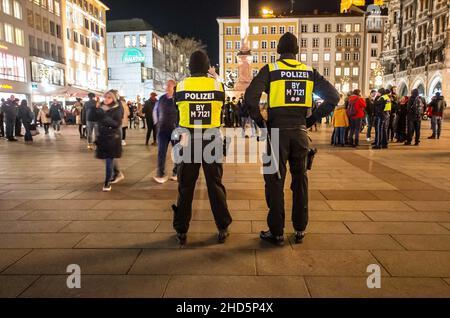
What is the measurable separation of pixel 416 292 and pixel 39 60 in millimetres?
51293

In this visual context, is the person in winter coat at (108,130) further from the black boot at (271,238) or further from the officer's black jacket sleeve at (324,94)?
the officer's black jacket sleeve at (324,94)

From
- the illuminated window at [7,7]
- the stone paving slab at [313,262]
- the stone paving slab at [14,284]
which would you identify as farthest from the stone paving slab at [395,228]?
the illuminated window at [7,7]

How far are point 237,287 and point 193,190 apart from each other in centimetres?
137

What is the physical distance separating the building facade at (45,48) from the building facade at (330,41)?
132 feet

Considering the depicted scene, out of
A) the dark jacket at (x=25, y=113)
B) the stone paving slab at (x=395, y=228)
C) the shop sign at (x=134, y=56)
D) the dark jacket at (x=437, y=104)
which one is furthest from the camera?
the shop sign at (x=134, y=56)

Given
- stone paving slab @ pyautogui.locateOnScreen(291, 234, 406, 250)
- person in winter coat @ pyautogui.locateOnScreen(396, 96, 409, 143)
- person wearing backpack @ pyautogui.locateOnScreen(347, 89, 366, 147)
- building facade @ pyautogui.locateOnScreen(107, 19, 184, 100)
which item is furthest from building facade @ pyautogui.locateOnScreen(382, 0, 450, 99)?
stone paving slab @ pyautogui.locateOnScreen(291, 234, 406, 250)

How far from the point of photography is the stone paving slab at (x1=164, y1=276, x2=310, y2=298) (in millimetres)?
3238

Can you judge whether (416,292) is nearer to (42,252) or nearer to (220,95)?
(220,95)

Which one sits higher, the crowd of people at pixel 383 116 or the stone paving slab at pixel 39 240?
the crowd of people at pixel 383 116

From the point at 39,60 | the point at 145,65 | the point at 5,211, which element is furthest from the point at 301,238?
the point at 145,65

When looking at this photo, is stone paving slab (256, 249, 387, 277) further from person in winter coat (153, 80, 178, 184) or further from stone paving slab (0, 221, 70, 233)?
person in winter coat (153, 80, 178, 184)

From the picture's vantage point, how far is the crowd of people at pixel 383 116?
13.4 meters

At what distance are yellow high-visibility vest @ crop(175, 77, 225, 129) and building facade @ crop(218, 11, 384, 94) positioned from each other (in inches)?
3322

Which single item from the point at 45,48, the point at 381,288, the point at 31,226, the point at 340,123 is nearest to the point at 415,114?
the point at 340,123
